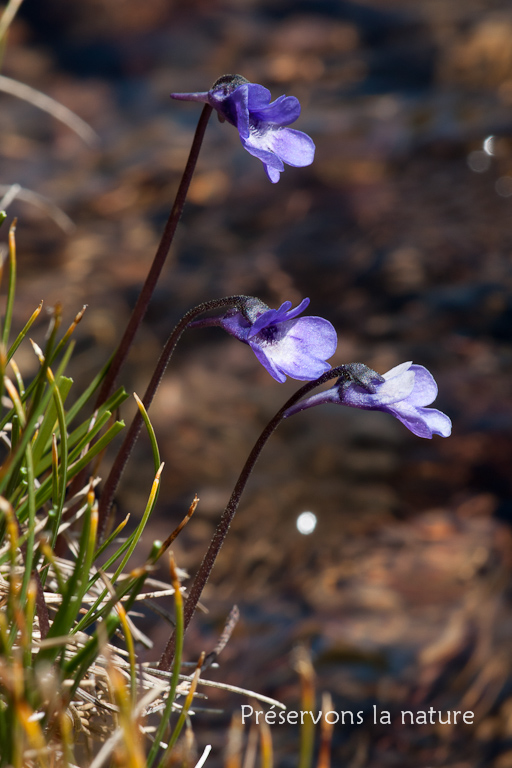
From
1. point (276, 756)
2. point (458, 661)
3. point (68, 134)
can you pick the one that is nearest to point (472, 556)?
point (458, 661)

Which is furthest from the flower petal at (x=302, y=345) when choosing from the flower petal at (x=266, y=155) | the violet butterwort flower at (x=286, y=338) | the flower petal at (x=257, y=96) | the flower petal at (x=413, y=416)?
the flower petal at (x=257, y=96)

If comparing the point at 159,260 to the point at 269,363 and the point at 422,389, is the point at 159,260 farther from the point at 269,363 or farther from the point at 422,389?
the point at 422,389

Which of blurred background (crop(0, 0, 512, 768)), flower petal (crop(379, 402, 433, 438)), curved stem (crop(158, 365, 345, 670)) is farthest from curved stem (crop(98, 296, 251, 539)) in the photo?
Result: blurred background (crop(0, 0, 512, 768))

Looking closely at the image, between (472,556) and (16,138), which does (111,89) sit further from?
(472,556)

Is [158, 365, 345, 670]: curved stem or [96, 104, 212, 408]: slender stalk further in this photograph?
[96, 104, 212, 408]: slender stalk

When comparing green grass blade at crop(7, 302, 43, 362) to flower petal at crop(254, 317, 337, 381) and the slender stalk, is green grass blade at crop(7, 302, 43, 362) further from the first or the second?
flower petal at crop(254, 317, 337, 381)

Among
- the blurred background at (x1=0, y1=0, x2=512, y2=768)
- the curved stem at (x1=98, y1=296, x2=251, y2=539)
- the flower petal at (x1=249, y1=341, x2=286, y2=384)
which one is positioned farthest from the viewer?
the blurred background at (x1=0, y1=0, x2=512, y2=768)
